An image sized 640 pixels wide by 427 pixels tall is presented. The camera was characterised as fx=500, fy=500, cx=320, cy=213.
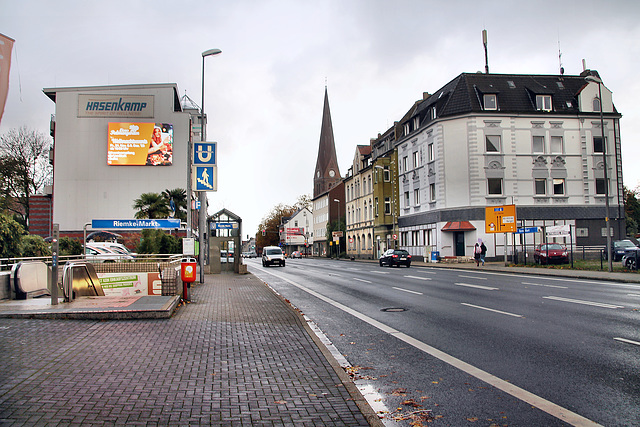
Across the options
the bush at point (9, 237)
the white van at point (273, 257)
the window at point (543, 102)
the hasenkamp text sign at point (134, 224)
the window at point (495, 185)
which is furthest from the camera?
the white van at point (273, 257)

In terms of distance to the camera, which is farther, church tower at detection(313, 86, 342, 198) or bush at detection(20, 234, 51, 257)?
church tower at detection(313, 86, 342, 198)

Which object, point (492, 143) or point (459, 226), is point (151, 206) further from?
point (492, 143)

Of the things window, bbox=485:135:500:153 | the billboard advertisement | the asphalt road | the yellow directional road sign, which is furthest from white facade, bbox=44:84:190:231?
the asphalt road

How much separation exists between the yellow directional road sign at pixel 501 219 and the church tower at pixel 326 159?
284 ft

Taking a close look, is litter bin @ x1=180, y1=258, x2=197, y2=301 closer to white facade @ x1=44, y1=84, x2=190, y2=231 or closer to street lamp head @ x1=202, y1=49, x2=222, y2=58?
street lamp head @ x1=202, y1=49, x2=222, y2=58

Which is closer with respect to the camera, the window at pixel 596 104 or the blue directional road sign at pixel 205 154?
the blue directional road sign at pixel 205 154

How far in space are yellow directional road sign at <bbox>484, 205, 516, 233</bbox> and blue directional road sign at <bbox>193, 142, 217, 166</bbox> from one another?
2208 cm

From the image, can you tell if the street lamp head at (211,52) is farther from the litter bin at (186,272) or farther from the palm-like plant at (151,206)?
the palm-like plant at (151,206)

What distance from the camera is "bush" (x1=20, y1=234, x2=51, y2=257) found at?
16020 mm

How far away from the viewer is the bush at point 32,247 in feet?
52.6

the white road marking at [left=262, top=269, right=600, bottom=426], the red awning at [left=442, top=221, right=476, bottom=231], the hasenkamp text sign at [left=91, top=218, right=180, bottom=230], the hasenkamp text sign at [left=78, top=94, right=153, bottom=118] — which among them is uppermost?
the hasenkamp text sign at [left=78, top=94, right=153, bottom=118]

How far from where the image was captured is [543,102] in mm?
46500

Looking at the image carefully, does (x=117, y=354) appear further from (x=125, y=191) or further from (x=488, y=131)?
(x=125, y=191)

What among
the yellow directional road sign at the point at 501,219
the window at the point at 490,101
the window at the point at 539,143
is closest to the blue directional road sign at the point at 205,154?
the yellow directional road sign at the point at 501,219
